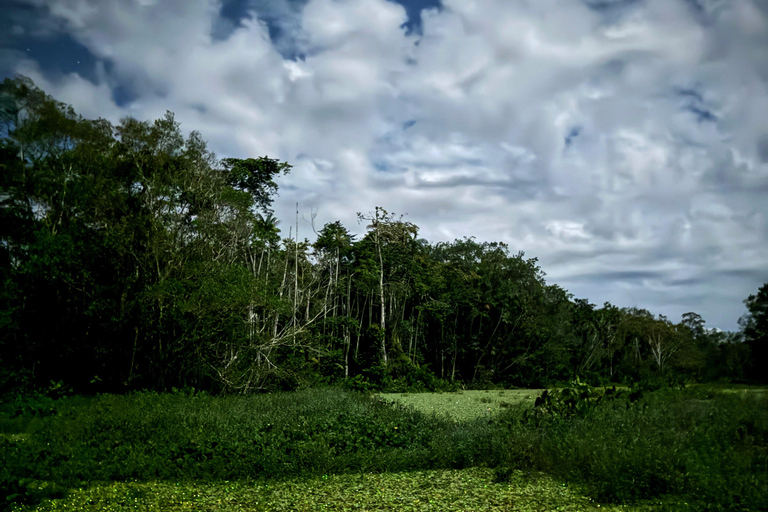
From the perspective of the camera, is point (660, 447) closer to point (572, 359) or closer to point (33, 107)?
point (33, 107)

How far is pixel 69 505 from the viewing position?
4.46m

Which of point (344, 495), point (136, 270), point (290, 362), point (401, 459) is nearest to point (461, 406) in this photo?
point (290, 362)

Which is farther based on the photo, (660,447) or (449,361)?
(449,361)

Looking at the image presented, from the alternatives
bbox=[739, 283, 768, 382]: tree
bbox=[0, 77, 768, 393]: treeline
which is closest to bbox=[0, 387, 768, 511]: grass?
bbox=[739, 283, 768, 382]: tree

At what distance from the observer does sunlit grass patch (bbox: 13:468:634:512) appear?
444 cm

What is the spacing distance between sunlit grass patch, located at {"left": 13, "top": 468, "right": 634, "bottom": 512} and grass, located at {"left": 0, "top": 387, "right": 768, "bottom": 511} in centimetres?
2

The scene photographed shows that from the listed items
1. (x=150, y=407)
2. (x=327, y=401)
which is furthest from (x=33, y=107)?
(x=327, y=401)

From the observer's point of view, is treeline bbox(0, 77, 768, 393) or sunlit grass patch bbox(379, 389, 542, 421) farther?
treeline bbox(0, 77, 768, 393)

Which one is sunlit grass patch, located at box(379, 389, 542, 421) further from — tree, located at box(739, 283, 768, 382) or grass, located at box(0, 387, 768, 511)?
tree, located at box(739, 283, 768, 382)

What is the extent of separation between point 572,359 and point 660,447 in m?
17.6

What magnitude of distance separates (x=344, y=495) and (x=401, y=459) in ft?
4.17

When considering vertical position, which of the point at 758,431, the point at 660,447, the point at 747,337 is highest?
the point at 747,337

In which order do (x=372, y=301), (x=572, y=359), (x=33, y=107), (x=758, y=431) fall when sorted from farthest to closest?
(x=572, y=359), (x=372, y=301), (x=33, y=107), (x=758, y=431)

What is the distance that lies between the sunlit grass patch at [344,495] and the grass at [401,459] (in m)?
0.02
